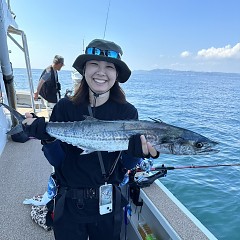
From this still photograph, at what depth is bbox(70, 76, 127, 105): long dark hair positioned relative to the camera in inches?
75.2

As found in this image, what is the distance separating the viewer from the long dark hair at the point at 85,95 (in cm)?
191

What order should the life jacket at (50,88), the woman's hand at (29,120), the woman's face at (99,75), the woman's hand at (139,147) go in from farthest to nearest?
the life jacket at (50,88) → the woman's hand at (29,120) → the woman's face at (99,75) → the woman's hand at (139,147)

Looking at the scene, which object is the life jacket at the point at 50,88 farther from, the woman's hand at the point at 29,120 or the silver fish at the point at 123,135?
the silver fish at the point at 123,135

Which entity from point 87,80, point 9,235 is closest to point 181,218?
point 87,80

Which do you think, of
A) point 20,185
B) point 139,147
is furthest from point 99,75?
point 20,185

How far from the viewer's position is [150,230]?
2.54m

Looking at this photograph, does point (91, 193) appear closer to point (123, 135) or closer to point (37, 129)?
point (123, 135)

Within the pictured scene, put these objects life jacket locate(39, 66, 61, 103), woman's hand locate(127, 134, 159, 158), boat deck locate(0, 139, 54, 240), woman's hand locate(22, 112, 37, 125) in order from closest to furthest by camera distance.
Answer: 1. woman's hand locate(127, 134, 159, 158)
2. woman's hand locate(22, 112, 37, 125)
3. boat deck locate(0, 139, 54, 240)
4. life jacket locate(39, 66, 61, 103)

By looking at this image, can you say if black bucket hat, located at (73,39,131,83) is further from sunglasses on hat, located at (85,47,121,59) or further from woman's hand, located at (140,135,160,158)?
woman's hand, located at (140,135,160,158)

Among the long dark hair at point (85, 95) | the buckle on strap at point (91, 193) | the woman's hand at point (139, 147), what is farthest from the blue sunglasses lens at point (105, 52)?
the buckle on strap at point (91, 193)

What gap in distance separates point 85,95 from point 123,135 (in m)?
0.43

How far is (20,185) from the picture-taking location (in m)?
3.54

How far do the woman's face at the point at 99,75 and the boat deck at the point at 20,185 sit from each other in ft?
5.64

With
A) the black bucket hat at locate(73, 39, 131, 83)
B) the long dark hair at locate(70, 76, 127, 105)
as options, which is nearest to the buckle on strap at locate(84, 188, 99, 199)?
the long dark hair at locate(70, 76, 127, 105)
